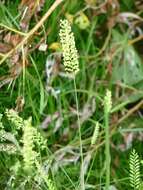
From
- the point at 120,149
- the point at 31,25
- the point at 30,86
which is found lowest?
the point at 120,149

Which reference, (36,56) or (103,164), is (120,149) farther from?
(36,56)

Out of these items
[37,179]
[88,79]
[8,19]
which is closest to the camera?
[37,179]

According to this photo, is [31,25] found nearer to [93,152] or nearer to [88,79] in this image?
[88,79]

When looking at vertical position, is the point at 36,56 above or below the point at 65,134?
above

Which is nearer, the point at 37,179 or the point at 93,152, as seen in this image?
the point at 37,179

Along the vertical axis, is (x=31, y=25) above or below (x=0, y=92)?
above

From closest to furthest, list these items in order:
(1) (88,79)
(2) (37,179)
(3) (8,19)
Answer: (2) (37,179) → (3) (8,19) → (1) (88,79)

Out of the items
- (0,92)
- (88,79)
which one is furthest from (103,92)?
(0,92)

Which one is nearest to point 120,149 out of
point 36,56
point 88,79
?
point 88,79

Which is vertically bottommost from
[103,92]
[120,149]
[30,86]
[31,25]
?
[120,149]
